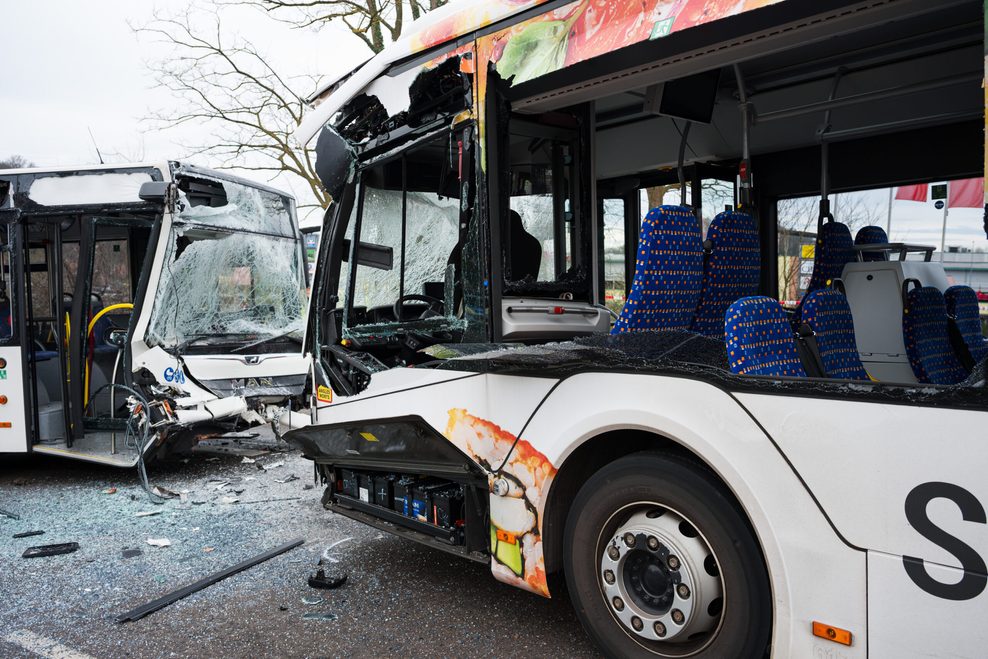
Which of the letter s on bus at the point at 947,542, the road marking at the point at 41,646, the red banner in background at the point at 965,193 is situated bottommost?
the road marking at the point at 41,646

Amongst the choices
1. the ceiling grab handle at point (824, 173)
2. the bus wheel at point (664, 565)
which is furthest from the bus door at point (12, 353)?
the ceiling grab handle at point (824, 173)

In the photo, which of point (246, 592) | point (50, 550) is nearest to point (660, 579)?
point (246, 592)

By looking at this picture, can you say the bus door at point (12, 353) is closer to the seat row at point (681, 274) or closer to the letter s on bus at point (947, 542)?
the seat row at point (681, 274)

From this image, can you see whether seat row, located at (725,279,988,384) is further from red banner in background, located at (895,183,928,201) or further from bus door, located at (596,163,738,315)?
bus door, located at (596,163,738,315)

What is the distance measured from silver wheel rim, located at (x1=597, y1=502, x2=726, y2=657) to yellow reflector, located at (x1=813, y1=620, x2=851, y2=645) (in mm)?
355

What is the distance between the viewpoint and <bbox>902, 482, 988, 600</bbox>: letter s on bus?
200 centimetres

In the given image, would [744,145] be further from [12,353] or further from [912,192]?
[12,353]

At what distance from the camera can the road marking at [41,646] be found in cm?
334

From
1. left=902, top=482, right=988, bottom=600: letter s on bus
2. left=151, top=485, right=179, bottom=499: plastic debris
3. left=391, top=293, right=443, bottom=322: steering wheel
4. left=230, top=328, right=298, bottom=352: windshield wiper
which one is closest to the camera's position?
left=902, top=482, right=988, bottom=600: letter s on bus

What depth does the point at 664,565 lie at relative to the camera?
2758 millimetres

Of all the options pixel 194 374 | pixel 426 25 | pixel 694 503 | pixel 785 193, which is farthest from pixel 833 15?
pixel 194 374

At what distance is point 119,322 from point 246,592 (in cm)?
408

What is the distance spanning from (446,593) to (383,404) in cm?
108

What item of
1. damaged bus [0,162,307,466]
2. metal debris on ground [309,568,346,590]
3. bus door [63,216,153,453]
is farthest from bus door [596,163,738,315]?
bus door [63,216,153,453]
